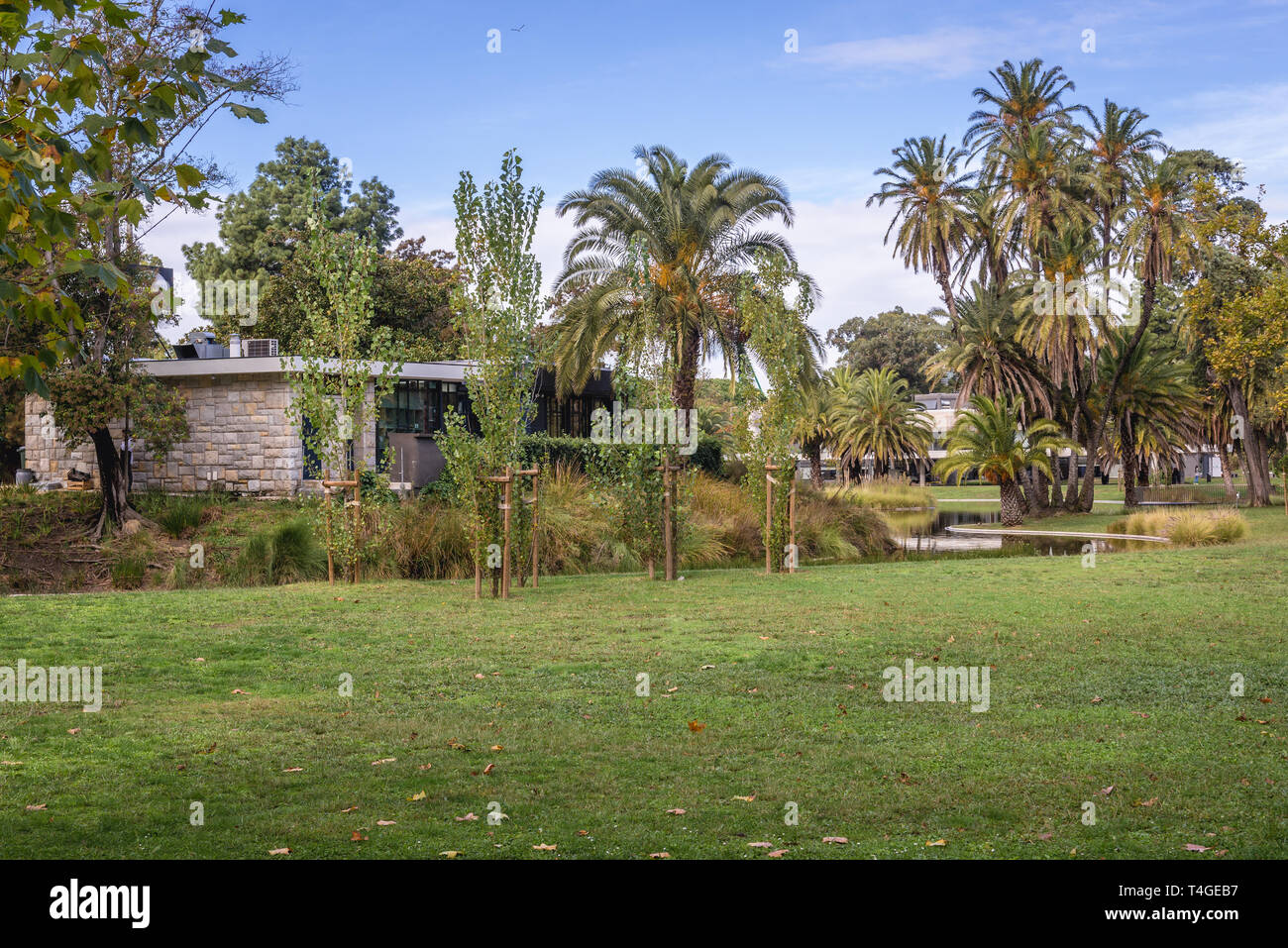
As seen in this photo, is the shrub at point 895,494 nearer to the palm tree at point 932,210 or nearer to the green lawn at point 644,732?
the palm tree at point 932,210

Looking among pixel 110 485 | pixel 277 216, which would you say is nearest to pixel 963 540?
pixel 110 485

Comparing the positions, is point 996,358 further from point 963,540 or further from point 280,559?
point 280,559

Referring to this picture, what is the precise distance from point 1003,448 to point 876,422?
51.5 ft

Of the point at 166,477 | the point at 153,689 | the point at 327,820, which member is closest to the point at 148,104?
the point at 327,820

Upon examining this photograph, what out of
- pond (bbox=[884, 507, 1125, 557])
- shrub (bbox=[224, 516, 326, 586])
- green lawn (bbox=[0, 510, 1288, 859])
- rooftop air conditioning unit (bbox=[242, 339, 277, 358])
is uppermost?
rooftop air conditioning unit (bbox=[242, 339, 277, 358])

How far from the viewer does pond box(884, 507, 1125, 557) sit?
91.9 feet

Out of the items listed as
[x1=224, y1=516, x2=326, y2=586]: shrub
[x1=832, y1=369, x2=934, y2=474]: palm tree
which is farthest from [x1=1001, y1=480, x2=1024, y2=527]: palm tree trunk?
[x1=224, y1=516, x2=326, y2=586]: shrub

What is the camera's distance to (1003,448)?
38062 millimetres

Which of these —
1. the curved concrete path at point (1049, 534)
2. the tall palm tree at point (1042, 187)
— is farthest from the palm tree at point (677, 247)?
the tall palm tree at point (1042, 187)

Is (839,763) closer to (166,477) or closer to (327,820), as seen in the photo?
(327,820)

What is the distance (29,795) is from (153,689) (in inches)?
129

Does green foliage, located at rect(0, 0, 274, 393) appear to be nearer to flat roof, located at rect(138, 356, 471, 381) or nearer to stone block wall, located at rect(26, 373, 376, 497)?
flat roof, located at rect(138, 356, 471, 381)

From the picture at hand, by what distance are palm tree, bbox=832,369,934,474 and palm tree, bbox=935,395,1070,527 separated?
44.1ft
